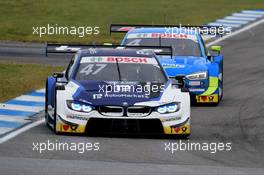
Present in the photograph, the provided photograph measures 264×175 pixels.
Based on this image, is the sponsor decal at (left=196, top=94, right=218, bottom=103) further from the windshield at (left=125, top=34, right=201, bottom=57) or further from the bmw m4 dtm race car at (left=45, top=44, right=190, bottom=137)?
the bmw m4 dtm race car at (left=45, top=44, right=190, bottom=137)

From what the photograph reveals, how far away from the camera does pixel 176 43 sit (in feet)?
64.7

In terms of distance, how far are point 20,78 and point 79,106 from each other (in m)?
8.21

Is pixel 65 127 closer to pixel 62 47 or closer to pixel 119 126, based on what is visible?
pixel 119 126

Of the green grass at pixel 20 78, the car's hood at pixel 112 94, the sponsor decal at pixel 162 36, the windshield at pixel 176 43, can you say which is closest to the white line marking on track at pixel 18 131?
the car's hood at pixel 112 94

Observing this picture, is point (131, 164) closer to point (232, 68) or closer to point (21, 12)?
point (232, 68)

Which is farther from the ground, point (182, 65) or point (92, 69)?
point (92, 69)

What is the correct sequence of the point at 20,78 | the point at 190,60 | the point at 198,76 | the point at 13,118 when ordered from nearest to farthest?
the point at 13,118, the point at 198,76, the point at 190,60, the point at 20,78

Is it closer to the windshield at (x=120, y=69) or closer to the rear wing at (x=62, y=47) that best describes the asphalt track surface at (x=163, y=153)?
the windshield at (x=120, y=69)

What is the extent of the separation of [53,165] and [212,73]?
7255 mm

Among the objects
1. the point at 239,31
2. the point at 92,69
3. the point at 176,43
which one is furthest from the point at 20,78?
the point at 239,31

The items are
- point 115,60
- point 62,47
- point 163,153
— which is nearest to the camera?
point 163,153

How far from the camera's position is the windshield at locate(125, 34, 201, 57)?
64.1 feet

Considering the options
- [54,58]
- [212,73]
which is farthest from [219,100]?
[54,58]

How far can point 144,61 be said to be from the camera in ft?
52.1
